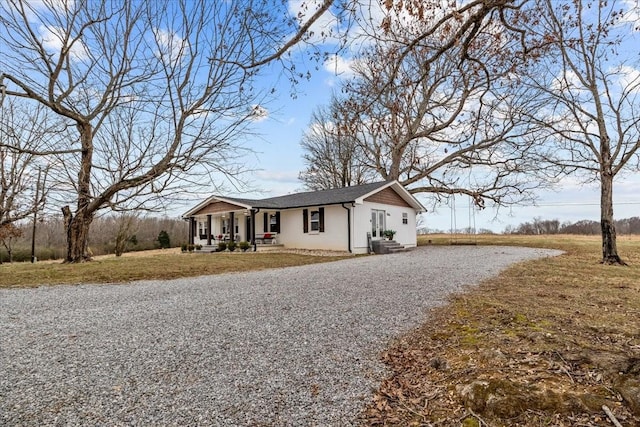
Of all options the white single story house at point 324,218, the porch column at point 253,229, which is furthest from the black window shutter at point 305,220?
the porch column at point 253,229

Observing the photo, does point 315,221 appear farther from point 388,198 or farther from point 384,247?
point 388,198

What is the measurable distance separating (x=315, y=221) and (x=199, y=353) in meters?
15.5

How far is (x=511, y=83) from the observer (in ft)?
18.5

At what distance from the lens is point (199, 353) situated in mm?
3746

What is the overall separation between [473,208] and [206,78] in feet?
57.3

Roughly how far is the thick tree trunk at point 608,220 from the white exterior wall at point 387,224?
9.45m

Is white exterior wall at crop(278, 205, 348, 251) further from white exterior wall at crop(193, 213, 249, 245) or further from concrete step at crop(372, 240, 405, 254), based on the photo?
white exterior wall at crop(193, 213, 249, 245)

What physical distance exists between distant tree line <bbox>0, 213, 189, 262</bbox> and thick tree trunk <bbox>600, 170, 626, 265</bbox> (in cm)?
2278

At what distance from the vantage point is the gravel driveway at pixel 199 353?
2.65 metres

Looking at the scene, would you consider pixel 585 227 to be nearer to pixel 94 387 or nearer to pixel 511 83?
pixel 511 83

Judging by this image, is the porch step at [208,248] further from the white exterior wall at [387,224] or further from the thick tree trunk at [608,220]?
the thick tree trunk at [608,220]

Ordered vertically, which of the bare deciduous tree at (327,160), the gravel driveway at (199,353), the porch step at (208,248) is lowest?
the gravel driveway at (199,353)

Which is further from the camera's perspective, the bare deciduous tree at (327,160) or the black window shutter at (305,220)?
the bare deciduous tree at (327,160)

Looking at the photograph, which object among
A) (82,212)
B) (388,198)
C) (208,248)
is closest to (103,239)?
(208,248)
